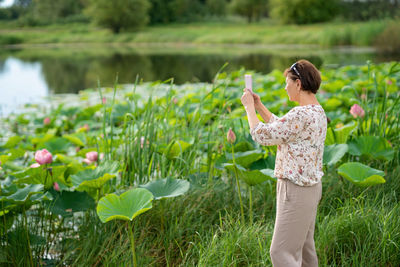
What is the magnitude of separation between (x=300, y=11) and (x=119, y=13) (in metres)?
13.4

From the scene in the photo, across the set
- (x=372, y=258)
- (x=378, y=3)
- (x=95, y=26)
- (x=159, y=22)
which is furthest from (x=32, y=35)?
(x=372, y=258)

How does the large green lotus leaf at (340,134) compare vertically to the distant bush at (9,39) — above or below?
above

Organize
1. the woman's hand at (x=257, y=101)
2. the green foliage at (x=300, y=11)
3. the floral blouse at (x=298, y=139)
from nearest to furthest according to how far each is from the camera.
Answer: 1. the floral blouse at (x=298, y=139)
2. the woman's hand at (x=257, y=101)
3. the green foliage at (x=300, y=11)

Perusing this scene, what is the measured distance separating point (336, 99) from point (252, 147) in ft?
6.02

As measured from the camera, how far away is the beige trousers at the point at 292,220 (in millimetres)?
1319

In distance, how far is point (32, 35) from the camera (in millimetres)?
29938

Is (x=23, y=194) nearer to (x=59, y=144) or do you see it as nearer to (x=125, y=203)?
(x=125, y=203)

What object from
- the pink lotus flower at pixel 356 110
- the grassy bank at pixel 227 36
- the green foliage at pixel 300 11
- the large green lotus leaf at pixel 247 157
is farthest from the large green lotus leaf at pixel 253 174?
the green foliage at pixel 300 11

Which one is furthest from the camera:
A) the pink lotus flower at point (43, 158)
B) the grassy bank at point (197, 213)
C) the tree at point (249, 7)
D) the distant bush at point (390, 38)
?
the tree at point (249, 7)

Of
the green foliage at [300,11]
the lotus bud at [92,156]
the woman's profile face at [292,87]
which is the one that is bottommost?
the lotus bud at [92,156]

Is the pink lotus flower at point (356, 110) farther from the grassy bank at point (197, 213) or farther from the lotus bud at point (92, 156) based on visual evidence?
the lotus bud at point (92, 156)

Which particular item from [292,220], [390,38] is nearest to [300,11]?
[390,38]

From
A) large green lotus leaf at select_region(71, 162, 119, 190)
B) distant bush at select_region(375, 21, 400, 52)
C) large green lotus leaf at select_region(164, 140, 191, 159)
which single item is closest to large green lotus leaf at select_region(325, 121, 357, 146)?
large green lotus leaf at select_region(164, 140, 191, 159)

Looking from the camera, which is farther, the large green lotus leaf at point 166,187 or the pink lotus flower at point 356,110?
the pink lotus flower at point 356,110
